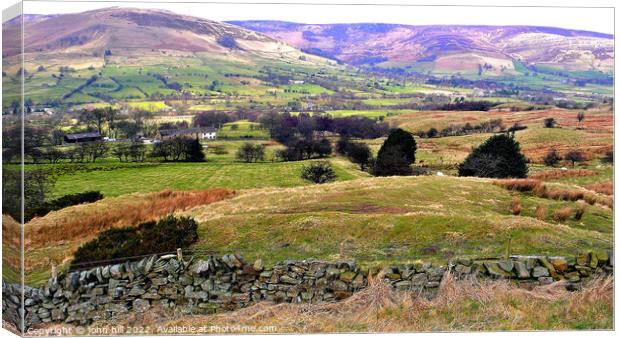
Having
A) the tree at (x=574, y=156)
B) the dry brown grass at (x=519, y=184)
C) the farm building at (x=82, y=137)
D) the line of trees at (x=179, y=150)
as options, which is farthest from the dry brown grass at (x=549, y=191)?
the farm building at (x=82, y=137)

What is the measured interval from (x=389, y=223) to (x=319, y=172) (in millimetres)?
1831

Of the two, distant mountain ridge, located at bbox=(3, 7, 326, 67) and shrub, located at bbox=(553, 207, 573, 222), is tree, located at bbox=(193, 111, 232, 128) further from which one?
shrub, located at bbox=(553, 207, 573, 222)

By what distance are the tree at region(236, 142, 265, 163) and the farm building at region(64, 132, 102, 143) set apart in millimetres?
2889

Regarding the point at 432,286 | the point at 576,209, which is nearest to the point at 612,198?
the point at 576,209

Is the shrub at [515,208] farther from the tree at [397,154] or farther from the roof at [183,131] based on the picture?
the roof at [183,131]

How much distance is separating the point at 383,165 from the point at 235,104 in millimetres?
3435

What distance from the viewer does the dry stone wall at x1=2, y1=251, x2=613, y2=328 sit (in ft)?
47.0

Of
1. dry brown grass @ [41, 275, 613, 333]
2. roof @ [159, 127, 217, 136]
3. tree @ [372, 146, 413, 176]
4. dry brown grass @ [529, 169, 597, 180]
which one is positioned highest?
roof @ [159, 127, 217, 136]

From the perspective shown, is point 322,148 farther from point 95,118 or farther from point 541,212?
point 541,212

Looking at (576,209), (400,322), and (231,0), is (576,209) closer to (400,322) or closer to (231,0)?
(400,322)

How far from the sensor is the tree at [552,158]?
52.9 ft

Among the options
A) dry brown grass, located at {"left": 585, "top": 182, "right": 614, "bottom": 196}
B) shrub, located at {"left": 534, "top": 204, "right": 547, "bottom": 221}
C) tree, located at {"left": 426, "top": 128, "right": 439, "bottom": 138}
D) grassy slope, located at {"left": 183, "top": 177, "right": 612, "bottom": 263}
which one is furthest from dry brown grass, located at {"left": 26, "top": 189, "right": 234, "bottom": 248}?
dry brown grass, located at {"left": 585, "top": 182, "right": 614, "bottom": 196}

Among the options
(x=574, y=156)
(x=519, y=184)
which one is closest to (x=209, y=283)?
(x=519, y=184)

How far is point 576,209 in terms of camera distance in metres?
15.9
